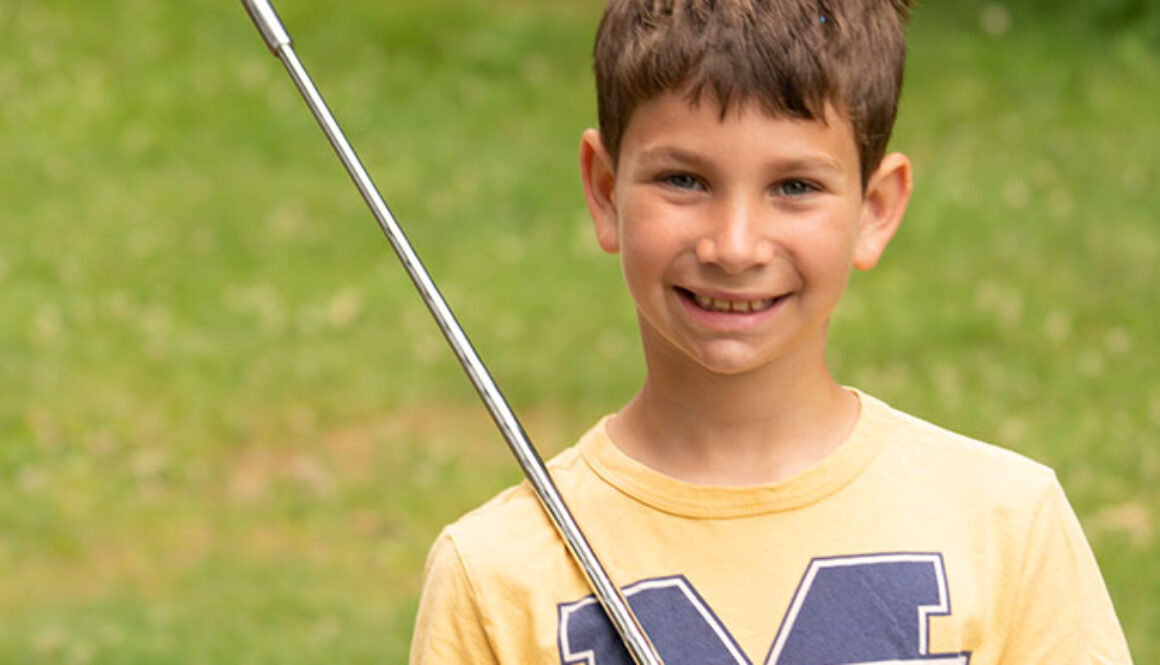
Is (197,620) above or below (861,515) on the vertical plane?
above

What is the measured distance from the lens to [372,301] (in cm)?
700

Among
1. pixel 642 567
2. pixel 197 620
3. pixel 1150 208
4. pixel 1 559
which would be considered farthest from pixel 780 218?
pixel 1150 208

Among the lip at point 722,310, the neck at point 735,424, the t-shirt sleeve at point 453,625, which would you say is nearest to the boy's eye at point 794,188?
the lip at point 722,310

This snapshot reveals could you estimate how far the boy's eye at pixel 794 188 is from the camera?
211 centimetres

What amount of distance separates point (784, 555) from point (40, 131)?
284 inches

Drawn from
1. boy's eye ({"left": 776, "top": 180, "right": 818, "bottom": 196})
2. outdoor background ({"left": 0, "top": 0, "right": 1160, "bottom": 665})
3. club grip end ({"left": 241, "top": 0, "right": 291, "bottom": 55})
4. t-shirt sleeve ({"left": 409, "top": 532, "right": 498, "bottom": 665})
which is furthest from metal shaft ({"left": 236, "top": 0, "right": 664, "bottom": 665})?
outdoor background ({"left": 0, "top": 0, "right": 1160, "bottom": 665})

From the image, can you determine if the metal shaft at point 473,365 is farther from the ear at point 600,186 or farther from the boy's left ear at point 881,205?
the boy's left ear at point 881,205

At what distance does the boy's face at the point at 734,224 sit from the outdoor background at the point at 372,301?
110 inches

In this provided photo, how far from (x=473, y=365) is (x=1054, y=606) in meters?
0.72

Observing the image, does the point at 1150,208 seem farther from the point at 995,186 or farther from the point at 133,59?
the point at 133,59

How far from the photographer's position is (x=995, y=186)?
25.5 feet

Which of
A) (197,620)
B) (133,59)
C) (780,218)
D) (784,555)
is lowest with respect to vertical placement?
(784,555)

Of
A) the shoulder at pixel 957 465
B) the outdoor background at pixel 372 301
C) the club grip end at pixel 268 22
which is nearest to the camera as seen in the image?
the club grip end at pixel 268 22

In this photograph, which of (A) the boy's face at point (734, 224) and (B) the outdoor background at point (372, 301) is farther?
(B) the outdoor background at point (372, 301)
